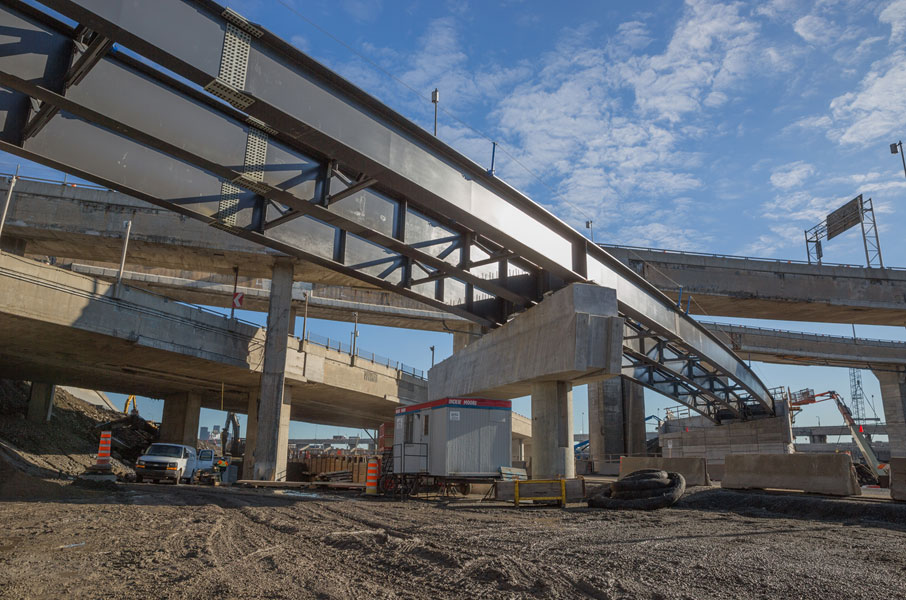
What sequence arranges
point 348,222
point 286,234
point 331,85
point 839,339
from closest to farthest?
point 331,85
point 348,222
point 286,234
point 839,339

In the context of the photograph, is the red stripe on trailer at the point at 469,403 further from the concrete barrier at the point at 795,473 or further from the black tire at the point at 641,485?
the concrete barrier at the point at 795,473

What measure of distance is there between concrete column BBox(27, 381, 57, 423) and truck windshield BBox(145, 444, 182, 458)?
15.4m

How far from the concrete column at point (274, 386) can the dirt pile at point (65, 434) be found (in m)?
6.09

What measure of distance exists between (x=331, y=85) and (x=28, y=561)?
882 cm

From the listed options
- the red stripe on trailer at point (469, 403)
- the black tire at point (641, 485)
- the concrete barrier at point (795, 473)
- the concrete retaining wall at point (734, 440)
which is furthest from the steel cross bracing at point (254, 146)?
the concrete retaining wall at point (734, 440)

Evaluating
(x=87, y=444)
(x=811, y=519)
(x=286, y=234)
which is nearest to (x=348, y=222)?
(x=286, y=234)

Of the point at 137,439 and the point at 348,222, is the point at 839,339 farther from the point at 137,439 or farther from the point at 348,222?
the point at 137,439

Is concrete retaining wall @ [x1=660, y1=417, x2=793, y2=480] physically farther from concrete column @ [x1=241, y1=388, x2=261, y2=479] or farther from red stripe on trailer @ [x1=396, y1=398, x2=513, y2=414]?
concrete column @ [x1=241, y1=388, x2=261, y2=479]

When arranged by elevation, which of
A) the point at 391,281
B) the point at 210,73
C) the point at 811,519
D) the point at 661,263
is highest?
the point at 661,263

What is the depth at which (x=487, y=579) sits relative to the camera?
6.24 m

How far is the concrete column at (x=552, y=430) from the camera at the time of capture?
1773cm

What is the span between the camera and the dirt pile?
27516 millimetres

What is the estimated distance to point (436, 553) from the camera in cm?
761

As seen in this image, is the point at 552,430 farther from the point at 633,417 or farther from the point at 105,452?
the point at 633,417
